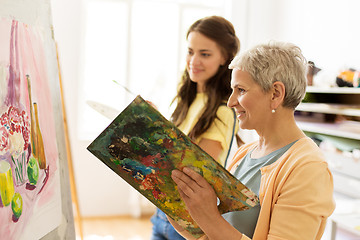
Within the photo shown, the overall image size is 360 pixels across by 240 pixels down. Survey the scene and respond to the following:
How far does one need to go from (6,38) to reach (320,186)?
26.7 inches

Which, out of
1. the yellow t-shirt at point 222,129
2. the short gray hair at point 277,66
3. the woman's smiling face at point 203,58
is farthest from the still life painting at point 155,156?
the woman's smiling face at point 203,58

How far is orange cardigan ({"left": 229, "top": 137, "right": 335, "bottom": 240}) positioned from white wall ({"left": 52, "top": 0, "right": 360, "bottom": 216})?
8.57ft

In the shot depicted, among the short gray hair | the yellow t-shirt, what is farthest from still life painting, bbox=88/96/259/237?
the yellow t-shirt

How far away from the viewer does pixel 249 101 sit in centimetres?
101

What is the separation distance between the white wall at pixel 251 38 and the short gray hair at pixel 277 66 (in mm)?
2529

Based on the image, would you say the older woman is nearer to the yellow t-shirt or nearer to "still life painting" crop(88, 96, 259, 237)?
"still life painting" crop(88, 96, 259, 237)

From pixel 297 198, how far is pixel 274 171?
9 cm

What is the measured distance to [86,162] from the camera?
424 cm

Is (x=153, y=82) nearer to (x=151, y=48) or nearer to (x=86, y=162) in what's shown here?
(x=151, y=48)

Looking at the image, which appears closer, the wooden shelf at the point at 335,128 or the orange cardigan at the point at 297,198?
the orange cardigan at the point at 297,198

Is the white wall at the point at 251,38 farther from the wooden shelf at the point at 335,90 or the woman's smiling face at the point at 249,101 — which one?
the woman's smiling face at the point at 249,101

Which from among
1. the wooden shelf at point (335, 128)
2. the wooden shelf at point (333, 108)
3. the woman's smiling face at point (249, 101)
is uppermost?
the woman's smiling face at point (249, 101)

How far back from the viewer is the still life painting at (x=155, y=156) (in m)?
0.86

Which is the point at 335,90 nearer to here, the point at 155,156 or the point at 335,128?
the point at 335,128
